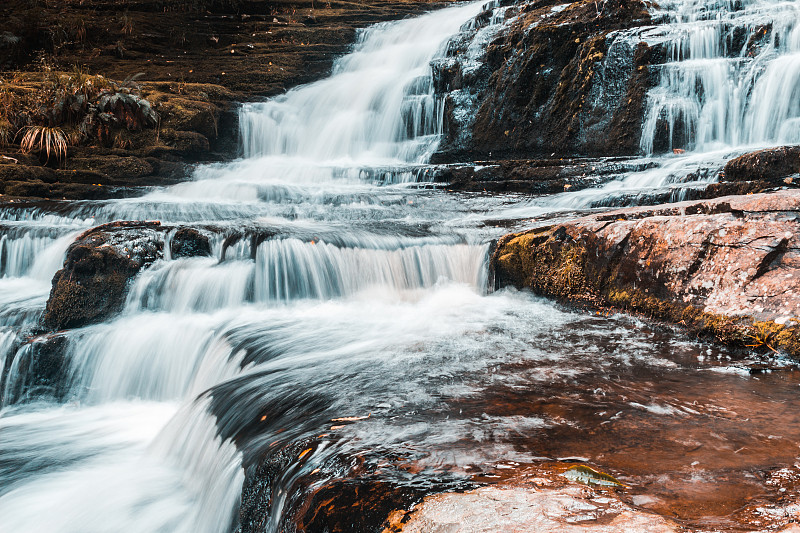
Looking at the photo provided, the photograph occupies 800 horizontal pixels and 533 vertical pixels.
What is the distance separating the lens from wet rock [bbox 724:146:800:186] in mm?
6879

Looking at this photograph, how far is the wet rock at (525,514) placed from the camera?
159cm

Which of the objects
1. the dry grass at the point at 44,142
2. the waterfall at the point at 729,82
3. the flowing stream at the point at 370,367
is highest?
the waterfall at the point at 729,82

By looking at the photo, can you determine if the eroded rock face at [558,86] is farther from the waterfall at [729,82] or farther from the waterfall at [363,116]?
the waterfall at [363,116]

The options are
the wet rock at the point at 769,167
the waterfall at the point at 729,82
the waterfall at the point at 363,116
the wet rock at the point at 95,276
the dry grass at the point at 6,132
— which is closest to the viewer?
the wet rock at the point at 95,276

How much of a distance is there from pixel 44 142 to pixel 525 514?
13474mm

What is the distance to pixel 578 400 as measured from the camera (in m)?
2.84

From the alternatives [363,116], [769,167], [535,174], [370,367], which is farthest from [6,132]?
[769,167]

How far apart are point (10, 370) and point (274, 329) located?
278 cm

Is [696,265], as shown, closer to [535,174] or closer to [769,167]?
[769,167]

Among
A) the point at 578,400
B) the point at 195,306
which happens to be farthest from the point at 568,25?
the point at 578,400

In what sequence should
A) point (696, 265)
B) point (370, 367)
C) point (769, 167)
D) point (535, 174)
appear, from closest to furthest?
1. point (370, 367)
2. point (696, 265)
3. point (769, 167)
4. point (535, 174)

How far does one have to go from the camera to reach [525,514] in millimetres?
1671

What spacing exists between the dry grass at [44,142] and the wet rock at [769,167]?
1309 centimetres

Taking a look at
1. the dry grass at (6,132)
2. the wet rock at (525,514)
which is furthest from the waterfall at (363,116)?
the wet rock at (525,514)
